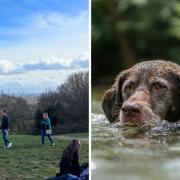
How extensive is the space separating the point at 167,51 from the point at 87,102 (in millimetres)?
3642

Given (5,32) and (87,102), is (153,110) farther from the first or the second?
(5,32)

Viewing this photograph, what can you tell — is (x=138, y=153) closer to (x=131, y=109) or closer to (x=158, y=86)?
(x=131, y=109)

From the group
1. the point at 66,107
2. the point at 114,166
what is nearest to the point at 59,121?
the point at 66,107

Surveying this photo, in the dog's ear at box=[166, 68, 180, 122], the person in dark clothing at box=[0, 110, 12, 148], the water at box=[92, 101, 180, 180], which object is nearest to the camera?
the person in dark clothing at box=[0, 110, 12, 148]

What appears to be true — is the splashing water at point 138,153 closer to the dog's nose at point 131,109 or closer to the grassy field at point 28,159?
the dog's nose at point 131,109

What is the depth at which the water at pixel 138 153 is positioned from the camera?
3000 mm

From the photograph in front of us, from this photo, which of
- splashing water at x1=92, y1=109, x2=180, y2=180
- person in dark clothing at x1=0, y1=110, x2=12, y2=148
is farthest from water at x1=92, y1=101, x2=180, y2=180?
person in dark clothing at x1=0, y1=110, x2=12, y2=148

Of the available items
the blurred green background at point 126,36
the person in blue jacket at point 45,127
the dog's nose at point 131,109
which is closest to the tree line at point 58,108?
the person in blue jacket at point 45,127

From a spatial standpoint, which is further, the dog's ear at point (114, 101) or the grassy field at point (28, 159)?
the dog's ear at point (114, 101)

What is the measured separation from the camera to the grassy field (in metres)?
2.79

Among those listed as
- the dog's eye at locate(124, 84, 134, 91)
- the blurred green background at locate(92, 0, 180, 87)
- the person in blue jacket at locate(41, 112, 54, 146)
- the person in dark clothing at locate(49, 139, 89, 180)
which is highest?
the blurred green background at locate(92, 0, 180, 87)

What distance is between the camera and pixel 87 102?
2.89 metres

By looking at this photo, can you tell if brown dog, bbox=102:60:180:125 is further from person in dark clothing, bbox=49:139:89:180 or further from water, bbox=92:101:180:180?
person in dark clothing, bbox=49:139:89:180

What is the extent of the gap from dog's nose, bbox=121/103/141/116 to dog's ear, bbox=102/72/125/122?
292mm
